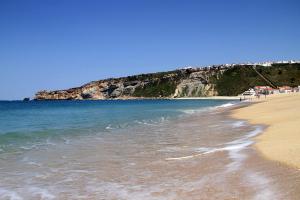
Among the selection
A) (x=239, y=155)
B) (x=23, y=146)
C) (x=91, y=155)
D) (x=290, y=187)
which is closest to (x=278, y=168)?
(x=290, y=187)

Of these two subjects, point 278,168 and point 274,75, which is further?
point 274,75

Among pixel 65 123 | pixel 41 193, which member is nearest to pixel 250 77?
pixel 65 123

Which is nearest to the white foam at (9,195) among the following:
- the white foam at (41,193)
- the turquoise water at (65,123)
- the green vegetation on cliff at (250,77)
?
the white foam at (41,193)

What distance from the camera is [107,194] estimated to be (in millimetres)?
9578

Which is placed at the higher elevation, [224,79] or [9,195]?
[224,79]

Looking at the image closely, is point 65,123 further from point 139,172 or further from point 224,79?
point 224,79

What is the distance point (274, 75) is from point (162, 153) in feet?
538

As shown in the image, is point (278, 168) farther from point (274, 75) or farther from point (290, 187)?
point (274, 75)

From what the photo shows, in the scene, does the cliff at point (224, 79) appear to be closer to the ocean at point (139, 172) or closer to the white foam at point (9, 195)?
the ocean at point (139, 172)

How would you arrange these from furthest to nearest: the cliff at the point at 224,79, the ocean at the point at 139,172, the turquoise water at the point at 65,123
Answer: the cliff at the point at 224,79
the turquoise water at the point at 65,123
the ocean at the point at 139,172

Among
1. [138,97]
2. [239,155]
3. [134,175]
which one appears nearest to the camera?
[134,175]

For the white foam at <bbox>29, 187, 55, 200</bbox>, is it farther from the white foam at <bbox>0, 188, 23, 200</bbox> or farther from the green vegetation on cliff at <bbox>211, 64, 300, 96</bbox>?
the green vegetation on cliff at <bbox>211, 64, 300, 96</bbox>

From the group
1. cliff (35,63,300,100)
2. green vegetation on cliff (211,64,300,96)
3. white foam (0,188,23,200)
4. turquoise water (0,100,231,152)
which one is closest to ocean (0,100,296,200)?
white foam (0,188,23,200)

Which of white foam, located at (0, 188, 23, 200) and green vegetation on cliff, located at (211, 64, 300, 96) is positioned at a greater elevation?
green vegetation on cliff, located at (211, 64, 300, 96)
